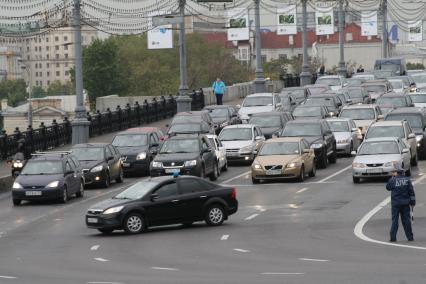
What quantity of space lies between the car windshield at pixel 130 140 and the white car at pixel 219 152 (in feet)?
9.07

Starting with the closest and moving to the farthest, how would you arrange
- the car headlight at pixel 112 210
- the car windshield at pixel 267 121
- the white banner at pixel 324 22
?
the car headlight at pixel 112 210, the car windshield at pixel 267 121, the white banner at pixel 324 22

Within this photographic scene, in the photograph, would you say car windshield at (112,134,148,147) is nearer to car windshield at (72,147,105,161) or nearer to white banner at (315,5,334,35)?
car windshield at (72,147,105,161)

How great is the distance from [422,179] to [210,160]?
703 cm

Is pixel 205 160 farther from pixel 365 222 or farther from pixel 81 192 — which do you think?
pixel 365 222

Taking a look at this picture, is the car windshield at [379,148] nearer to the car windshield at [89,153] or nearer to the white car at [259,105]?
the car windshield at [89,153]

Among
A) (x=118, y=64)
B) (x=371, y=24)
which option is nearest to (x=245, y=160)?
(x=371, y=24)

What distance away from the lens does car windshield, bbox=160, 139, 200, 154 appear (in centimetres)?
4109

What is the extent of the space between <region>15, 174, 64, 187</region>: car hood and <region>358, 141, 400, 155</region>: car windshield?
373 inches

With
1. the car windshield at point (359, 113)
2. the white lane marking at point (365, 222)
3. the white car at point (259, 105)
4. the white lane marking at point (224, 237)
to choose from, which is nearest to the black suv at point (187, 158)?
the white lane marking at point (365, 222)

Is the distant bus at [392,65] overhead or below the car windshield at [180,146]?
overhead

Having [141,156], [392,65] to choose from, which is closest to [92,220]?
[141,156]

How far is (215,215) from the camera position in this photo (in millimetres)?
29125

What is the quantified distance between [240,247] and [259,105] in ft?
114

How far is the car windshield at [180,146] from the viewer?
1618 inches
